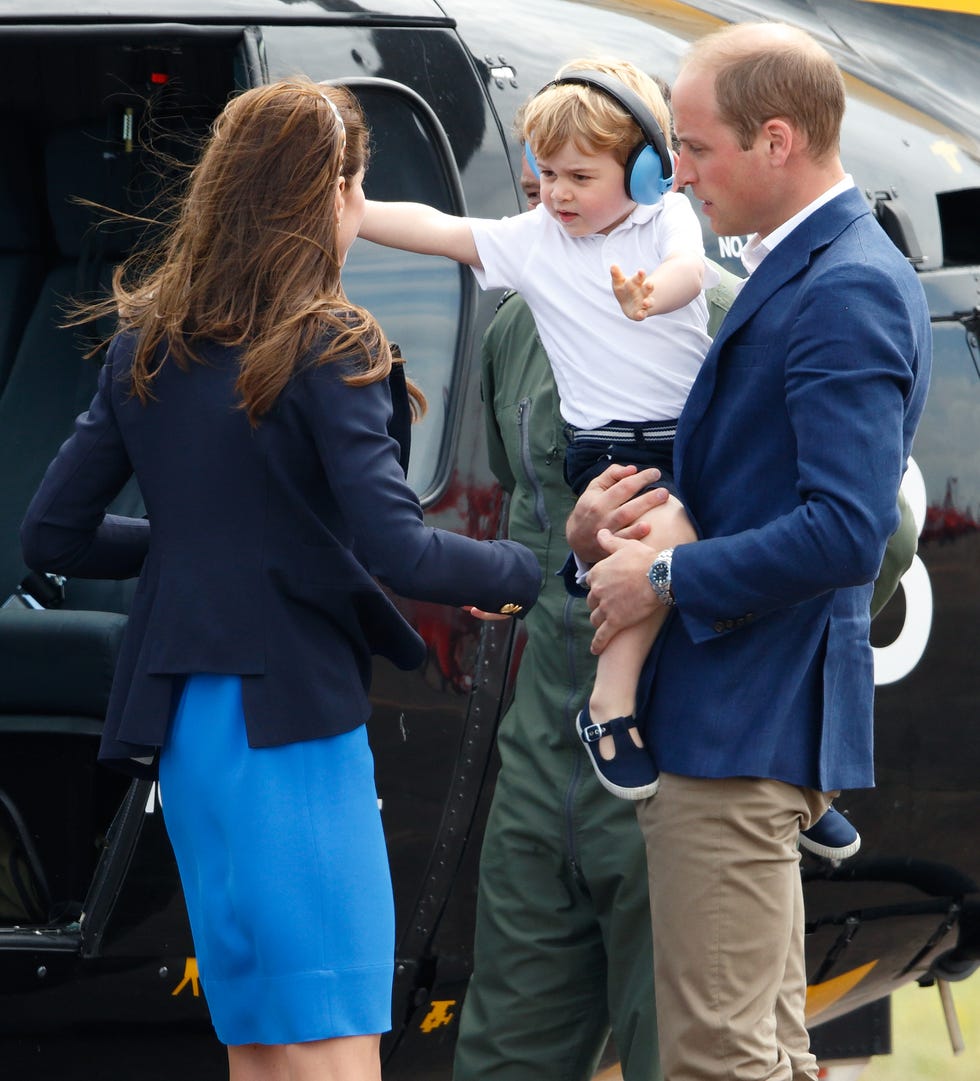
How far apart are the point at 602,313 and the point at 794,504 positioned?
494 millimetres

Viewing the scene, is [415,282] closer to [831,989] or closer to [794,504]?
[794,504]

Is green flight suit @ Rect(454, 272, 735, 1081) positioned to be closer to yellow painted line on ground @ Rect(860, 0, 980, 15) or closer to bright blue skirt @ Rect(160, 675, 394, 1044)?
bright blue skirt @ Rect(160, 675, 394, 1044)

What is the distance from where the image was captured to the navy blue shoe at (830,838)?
231 cm

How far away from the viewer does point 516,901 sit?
2486 mm

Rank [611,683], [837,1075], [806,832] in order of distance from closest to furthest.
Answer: [611,683] → [806,832] → [837,1075]

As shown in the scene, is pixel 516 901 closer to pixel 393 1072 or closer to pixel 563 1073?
Answer: pixel 563 1073

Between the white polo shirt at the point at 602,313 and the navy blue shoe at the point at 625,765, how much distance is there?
469mm

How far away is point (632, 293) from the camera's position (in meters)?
2.11

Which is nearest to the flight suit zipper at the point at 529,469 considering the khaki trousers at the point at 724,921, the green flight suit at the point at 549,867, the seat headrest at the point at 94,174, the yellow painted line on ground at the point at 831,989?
the green flight suit at the point at 549,867

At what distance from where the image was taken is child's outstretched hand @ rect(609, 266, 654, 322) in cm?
210

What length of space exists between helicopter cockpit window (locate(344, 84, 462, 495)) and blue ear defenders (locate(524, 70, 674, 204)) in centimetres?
50

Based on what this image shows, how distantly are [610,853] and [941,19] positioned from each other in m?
2.27

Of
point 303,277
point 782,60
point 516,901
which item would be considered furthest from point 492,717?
point 782,60

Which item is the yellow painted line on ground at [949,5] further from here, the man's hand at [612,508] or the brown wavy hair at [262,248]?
the brown wavy hair at [262,248]
